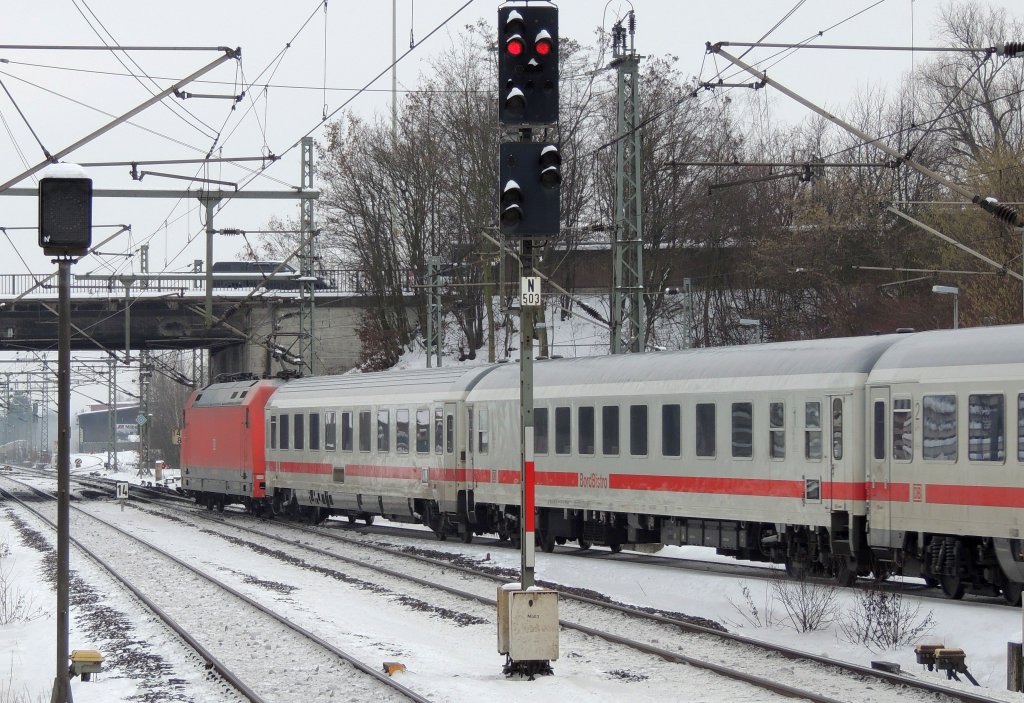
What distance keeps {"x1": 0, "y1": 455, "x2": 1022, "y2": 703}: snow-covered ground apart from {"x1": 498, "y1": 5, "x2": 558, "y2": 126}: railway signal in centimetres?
495

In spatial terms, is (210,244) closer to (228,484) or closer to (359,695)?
(228,484)

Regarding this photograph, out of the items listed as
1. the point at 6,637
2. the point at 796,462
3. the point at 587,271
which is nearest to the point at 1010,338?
the point at 796,462

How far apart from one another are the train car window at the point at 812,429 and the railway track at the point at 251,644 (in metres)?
7.09

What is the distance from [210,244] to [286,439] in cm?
564

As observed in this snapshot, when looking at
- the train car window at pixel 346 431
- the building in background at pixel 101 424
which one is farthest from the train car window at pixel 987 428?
the building in background at pixel 101 424

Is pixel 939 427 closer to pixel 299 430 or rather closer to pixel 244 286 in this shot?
pixel 299 430

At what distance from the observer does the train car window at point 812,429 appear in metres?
18.9

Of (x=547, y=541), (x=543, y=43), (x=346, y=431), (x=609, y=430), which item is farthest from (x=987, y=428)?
(x=346, y=431)

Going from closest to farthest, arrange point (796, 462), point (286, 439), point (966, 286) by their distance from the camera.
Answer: point (796, 462) < point (286, 439) < point (966, 286)

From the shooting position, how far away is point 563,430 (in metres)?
24.5

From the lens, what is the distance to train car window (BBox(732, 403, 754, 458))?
66.0ft

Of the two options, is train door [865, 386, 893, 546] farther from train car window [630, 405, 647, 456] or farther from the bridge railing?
the bridge railing

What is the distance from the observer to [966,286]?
46000 mm

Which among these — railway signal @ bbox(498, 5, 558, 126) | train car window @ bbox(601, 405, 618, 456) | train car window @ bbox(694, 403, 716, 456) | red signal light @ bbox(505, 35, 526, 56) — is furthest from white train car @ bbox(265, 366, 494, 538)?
red signal light @ bbox(505, 35, 526, 56)
